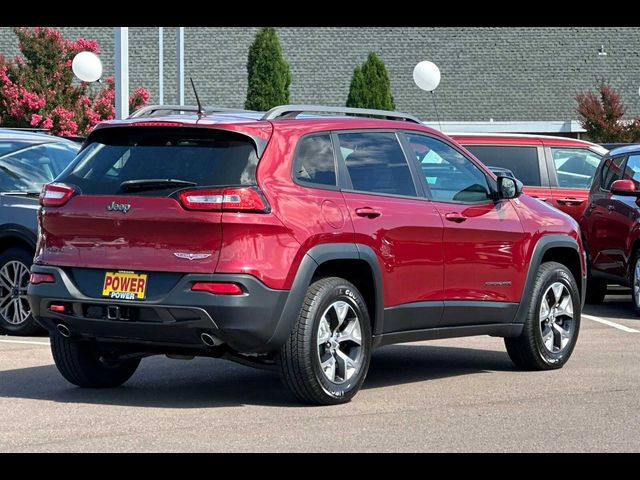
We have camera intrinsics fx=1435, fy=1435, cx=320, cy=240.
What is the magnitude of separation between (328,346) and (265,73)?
100 feet

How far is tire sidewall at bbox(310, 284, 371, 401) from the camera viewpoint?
8.56 m

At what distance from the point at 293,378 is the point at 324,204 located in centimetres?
107

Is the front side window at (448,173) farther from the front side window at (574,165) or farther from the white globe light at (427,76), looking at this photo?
the white globe light at (427,76)

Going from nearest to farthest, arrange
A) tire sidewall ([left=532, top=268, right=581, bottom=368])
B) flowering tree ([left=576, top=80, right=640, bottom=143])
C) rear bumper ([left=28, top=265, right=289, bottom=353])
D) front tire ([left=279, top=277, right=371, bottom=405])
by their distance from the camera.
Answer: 1. rear bumper ([left=28, top=265, right=289, bottom=353])
2. front tire ([left=279, top=277, right=371, bottom=405])
3. tire sidewall ([left=532, top=268, right=581, bottom=368])
4. flowering tree ([left=576, top=80, right=640, bottom=143])

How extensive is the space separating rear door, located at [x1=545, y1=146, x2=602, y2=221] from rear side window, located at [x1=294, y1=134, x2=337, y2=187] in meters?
8.61

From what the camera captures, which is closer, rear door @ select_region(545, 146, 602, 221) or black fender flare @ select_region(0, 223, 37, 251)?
black fender flare @ select_region(0, 223, 37, 251)

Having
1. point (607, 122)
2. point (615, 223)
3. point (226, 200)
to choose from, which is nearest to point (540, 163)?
point (615, 223)

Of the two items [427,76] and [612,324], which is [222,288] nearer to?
[612,324]

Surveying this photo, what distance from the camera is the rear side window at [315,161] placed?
28.8 feet

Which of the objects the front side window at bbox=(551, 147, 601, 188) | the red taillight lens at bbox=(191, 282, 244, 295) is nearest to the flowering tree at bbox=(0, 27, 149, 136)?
the front side window at bbox=(551, 147, 601, 188)

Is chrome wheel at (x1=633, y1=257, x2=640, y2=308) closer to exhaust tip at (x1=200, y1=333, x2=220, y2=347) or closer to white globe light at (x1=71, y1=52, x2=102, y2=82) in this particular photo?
exhaust tip at (x1=200, y1=333, x2=220, y2=347)

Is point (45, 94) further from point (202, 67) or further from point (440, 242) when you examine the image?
point (440, 242)

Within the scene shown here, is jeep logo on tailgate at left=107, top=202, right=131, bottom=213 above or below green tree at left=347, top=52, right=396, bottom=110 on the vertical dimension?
above

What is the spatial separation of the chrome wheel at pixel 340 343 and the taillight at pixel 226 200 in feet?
2.78
